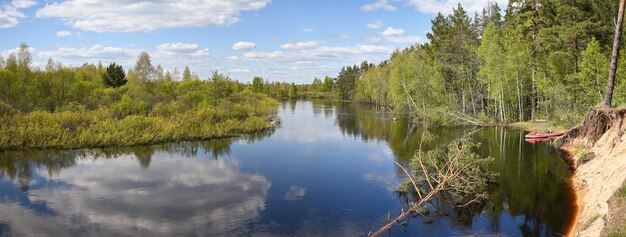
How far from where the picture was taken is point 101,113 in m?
45.8

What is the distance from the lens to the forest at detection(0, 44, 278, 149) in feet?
127

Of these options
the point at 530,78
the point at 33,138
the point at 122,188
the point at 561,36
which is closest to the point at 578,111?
the point at 561,36

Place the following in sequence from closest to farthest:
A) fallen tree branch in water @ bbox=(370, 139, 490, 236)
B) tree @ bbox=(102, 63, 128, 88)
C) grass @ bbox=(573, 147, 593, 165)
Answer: fallen tree branch in water @ bbox=(370, 139, 490, 236)
grass @ bbox=(573, 147, 593, 165)
tree @ bbox=(102, 63, 128, 88)

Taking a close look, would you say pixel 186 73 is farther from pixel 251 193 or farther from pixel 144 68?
pixel 251 193

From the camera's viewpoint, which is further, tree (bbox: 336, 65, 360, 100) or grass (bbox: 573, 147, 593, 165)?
tree (bbox: 336, 65, 360, 100)

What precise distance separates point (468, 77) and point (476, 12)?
38.7 feet

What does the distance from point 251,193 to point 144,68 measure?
81645 mm

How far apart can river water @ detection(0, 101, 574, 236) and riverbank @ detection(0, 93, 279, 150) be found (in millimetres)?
1595

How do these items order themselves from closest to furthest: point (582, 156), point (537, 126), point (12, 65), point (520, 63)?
point (582, 156) < point (537, 126) < point (520, 63) < point (12, 65)

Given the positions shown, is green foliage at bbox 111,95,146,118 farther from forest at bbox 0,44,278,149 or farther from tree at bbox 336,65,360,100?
tree at bbox 336,65,360,100

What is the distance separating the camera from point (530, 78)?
56.2m

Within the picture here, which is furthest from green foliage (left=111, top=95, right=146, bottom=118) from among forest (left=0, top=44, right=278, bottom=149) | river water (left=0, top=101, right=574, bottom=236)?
river water (left=0, top=101, right=574, bottom=236)

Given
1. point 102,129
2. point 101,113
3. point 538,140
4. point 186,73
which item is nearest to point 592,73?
point 538,140

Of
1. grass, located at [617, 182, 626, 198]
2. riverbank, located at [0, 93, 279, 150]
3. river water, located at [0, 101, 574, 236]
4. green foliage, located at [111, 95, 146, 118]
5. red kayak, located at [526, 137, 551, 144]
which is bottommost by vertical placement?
river water, located at [0, 101, 574, 236]
